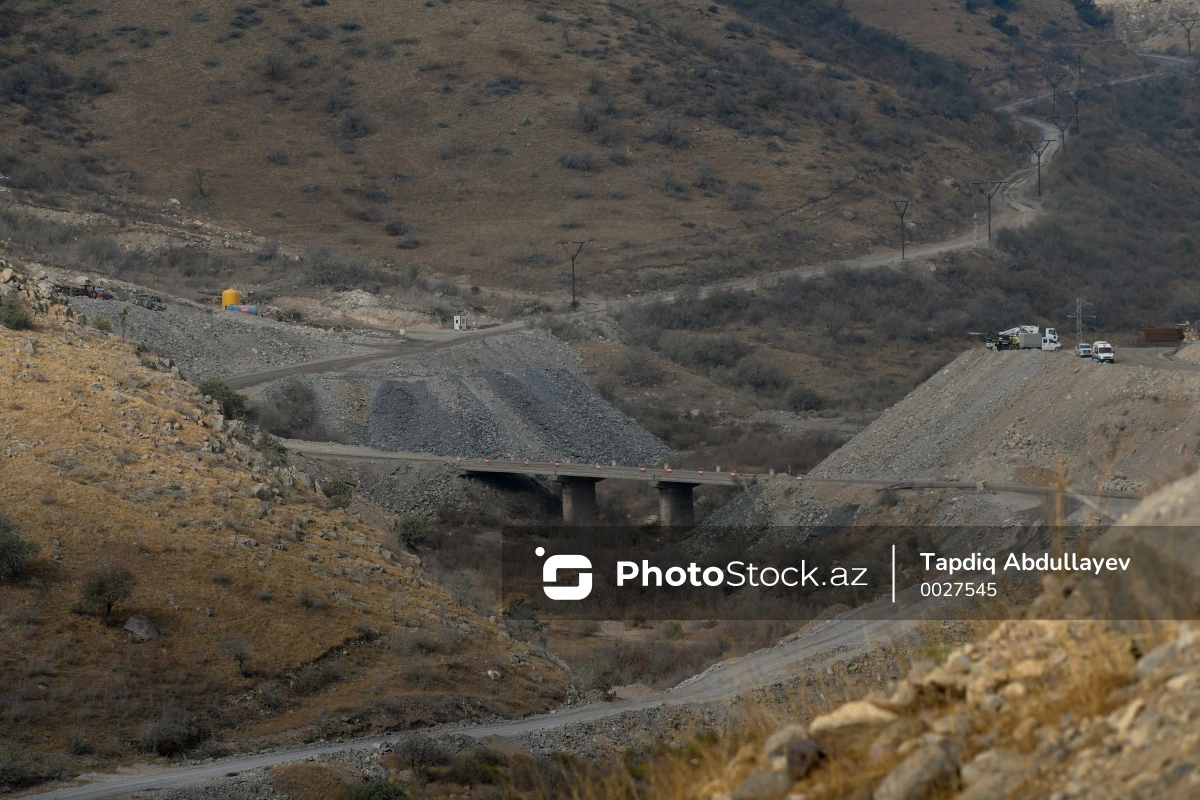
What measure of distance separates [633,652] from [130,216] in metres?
67.5

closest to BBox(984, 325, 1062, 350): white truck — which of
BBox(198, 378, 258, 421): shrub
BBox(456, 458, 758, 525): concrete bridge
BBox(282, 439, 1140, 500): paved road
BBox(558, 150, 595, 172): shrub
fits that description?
BBox(282, 439, 1140, 500): paved road

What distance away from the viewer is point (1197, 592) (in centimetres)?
698

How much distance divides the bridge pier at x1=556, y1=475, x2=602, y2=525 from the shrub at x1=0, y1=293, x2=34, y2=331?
19.6 meters

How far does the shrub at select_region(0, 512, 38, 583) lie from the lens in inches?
984

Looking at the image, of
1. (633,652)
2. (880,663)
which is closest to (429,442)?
(633,652)

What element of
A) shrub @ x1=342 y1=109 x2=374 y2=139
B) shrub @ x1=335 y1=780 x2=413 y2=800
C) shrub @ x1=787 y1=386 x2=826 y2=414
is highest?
shrub @ x1=335 y1=780 x2=413 y2=800

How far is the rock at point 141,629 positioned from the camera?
2483 cm

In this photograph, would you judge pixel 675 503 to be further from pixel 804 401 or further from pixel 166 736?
pixel 166 736

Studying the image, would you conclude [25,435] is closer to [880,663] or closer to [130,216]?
[880,663]

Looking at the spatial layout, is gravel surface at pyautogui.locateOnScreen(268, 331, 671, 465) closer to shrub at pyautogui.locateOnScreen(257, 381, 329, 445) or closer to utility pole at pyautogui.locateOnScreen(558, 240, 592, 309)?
shrub at pyautogui.locateOnScreen(257, 381, 329, 445)

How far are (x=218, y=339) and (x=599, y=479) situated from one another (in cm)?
2341

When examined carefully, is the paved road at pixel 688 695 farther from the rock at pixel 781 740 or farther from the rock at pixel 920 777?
the rock at pixel 920 777

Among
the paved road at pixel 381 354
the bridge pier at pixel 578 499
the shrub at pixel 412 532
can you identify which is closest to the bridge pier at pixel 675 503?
the bridge pier at pixel 578 499

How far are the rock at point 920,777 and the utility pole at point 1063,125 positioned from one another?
125 meters
